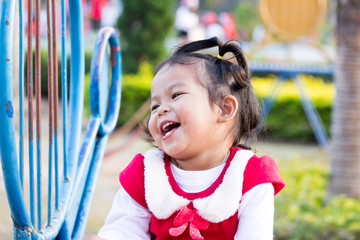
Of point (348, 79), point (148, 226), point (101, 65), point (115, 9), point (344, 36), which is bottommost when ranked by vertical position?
point (115, 9)

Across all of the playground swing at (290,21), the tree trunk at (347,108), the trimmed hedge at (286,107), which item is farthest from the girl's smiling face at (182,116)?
the trimmed hedge at (286,107)

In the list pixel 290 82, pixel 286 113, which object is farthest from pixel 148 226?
pixel 290 82

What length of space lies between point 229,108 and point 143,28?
9297 millimetres

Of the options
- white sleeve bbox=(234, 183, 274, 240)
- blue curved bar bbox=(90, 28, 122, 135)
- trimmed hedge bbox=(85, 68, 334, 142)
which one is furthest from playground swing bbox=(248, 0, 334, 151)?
white sleeve bbox=(234, 183, 274, 240)

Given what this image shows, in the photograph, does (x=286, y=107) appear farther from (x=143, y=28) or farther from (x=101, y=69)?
(x=101, y=69)

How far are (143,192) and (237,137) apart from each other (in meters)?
0.31

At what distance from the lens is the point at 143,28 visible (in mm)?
10648

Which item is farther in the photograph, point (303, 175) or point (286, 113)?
point (286, 113)

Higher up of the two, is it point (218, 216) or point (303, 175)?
point (218, 216)

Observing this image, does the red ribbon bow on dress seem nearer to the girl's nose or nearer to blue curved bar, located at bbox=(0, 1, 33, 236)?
the girl's nose

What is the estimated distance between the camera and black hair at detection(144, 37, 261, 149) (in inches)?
59.6

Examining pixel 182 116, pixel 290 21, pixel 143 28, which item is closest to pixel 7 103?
pixel 182 116

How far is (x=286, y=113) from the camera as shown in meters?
8.74

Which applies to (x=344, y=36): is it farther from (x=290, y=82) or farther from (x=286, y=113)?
(x=290, y=82)
